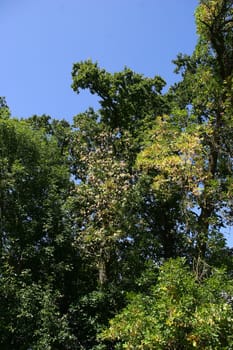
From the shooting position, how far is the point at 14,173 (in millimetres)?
12062

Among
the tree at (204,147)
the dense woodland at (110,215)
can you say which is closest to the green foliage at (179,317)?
the dense woodland at (110,215)

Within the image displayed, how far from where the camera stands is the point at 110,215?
12.2 meters

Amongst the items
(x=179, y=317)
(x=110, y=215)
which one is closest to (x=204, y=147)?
(x=110, y=215)

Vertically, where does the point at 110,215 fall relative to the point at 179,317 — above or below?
above

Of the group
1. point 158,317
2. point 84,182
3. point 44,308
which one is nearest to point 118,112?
point 84,182

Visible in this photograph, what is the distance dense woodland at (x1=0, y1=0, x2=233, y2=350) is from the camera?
432 inches

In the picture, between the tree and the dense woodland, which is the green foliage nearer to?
the dense woodland

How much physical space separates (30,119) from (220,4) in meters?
8.05

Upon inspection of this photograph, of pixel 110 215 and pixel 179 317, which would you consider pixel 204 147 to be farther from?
pixel 179 317

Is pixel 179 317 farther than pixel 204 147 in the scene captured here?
No

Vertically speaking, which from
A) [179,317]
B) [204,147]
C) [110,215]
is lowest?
[179,317]

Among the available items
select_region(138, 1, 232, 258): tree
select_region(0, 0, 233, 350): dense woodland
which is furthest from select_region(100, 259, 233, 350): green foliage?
select_region(138, 1, 232, 258): tree

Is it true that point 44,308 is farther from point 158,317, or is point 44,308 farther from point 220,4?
point 220,4

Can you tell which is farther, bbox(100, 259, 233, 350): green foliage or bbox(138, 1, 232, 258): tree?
bbox(138, 1, 232, 258): tree
